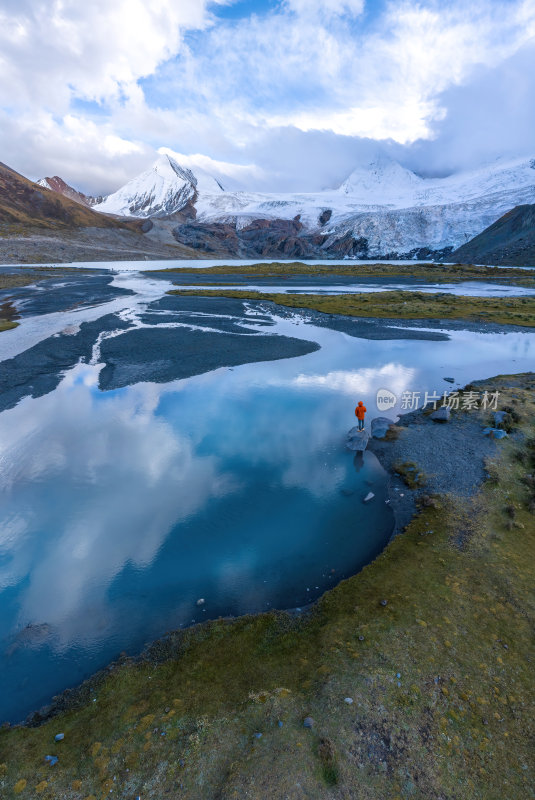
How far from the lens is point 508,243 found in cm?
15500

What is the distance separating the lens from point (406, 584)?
35.1 ft

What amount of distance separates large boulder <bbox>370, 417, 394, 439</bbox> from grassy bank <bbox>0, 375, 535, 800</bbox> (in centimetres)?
880

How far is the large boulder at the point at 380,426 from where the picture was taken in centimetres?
1948

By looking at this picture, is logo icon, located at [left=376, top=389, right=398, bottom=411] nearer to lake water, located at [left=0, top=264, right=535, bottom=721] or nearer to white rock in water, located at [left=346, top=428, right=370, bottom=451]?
lake water, located at [left=0, top=264, right=535, bottom=721]

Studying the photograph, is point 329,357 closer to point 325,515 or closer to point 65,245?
point 325,515

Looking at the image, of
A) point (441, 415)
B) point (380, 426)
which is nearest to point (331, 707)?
point (380, 426)

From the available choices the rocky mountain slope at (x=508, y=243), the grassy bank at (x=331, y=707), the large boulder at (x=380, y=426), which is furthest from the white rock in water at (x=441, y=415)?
the rocky mountain slope at (x=508, y=243)

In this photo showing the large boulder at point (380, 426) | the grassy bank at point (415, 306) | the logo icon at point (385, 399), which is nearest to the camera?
the large boulder at point (380, 426)

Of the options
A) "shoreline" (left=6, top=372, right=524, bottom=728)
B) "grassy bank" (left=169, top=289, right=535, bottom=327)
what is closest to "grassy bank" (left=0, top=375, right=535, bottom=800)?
"shoreline" (left=6, top=372, right=524, bottom=728)

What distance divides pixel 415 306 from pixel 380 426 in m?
43.6

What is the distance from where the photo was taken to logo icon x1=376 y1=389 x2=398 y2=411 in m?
23.6

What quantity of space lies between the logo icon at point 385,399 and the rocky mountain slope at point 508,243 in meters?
143

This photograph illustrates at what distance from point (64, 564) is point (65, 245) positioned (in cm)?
19329

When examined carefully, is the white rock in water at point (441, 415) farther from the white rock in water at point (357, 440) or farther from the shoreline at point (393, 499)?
the white rock in water at point (357, 440)
